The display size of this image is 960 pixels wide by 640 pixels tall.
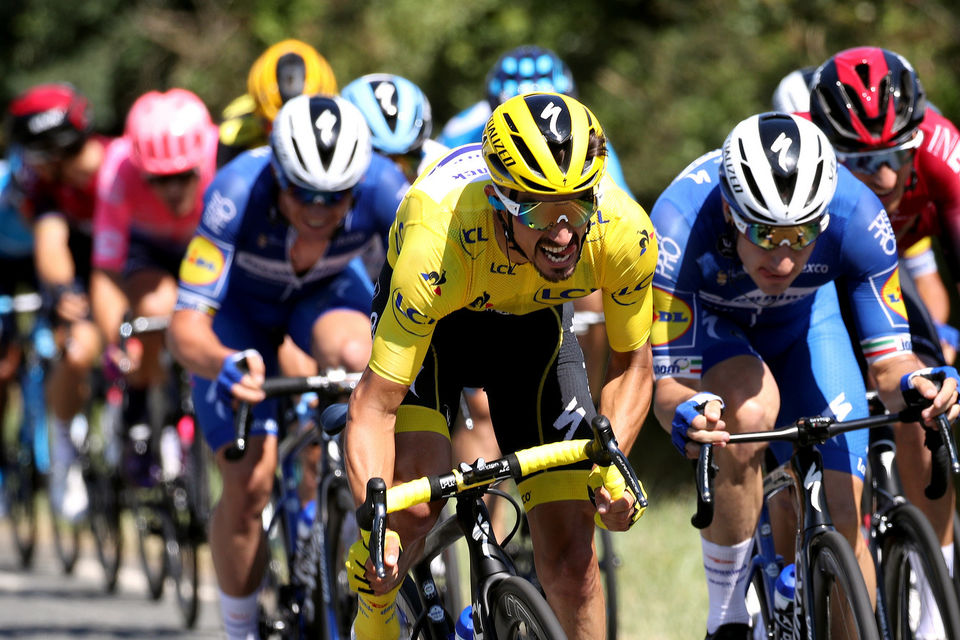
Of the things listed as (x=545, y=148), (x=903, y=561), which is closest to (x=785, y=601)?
(x=903, y=561)

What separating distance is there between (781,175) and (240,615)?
2.81 meters

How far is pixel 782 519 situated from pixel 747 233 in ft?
3.42

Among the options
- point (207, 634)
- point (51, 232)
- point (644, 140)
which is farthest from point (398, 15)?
point (207, 634)

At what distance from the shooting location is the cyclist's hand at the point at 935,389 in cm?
428

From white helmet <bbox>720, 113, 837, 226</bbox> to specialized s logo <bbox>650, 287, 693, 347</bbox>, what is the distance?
16.5 inches

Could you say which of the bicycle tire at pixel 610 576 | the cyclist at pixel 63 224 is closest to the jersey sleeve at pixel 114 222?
the cyclist at pixel 63 224

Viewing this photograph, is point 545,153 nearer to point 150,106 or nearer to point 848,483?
point 848,483

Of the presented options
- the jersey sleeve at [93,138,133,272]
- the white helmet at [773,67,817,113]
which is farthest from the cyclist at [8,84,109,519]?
the white helmet at [773,67,817,113]

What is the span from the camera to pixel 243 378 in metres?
4.71

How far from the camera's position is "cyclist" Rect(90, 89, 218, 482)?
765 cm

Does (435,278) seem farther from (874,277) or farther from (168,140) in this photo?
(168,140)

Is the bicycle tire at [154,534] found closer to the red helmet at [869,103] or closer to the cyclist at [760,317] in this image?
the cyclist at [760,317]

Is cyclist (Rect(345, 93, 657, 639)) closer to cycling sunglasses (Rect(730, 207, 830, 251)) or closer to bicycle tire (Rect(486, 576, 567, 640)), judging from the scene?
bicycle tire (Rect(486, 576, 567, 640))

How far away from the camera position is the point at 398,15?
51.1ft
